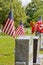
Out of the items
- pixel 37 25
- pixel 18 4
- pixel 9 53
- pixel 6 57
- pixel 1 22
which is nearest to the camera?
pixel 6 57

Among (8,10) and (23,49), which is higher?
(8,10)

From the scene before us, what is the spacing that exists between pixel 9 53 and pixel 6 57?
3.04ft

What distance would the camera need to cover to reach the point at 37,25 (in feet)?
40.9

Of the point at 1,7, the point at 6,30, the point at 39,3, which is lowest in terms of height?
the point at 6,30

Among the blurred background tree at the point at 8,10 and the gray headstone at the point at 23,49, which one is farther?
the blurred background tree at the point at 8,10

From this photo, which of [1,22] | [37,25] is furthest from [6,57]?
[1,22]

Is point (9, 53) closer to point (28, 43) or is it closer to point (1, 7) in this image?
point (28, 43)

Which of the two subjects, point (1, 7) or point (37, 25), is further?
point (1, 7)

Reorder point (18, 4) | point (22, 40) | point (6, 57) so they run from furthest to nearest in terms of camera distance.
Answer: point (18, 4)
point (6, 57)
point (22, 40)

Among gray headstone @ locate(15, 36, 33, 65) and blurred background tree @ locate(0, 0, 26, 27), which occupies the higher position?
blurred background tree @ locate(0, 0, 26, 27)

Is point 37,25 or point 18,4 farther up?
point 18,4

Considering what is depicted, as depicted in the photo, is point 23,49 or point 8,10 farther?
point 8,10

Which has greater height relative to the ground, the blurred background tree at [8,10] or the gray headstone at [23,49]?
the blurred background tree at [8,10]

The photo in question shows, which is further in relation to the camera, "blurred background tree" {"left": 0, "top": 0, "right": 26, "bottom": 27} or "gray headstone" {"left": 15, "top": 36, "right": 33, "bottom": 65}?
"blurred background tree" {"left": 0, "top": 0, "right": 26, "bottom": 27}
